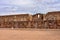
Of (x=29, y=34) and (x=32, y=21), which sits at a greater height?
(x=32, y=21)

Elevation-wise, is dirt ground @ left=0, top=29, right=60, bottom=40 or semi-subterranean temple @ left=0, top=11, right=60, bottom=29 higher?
semi-subterranean temple @ left=0, top=11, right=60, bottom=29

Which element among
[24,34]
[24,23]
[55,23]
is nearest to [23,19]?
[24,23]

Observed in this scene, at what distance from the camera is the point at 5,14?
1230 millimetres

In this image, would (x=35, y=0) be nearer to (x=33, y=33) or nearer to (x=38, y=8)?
(x=38, y=8)

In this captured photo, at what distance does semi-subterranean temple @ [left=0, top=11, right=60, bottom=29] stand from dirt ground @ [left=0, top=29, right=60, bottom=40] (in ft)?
0.14

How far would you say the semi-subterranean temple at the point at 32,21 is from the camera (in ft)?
3.72

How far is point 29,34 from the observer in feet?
3.89

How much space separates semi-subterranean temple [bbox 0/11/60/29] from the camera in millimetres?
1135

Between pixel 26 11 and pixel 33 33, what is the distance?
0.24m

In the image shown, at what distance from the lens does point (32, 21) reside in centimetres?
118

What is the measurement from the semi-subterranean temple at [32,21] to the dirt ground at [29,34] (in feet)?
0.14

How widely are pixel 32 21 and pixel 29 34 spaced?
0.14 m

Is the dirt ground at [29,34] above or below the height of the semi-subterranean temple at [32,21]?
below

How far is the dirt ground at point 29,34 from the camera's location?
1.13 metres
